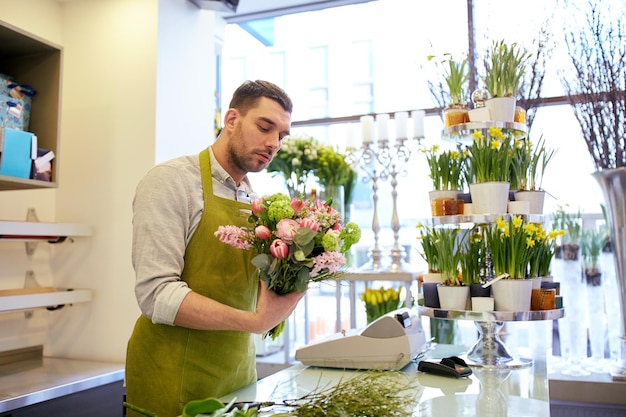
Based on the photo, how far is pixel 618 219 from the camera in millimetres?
2838

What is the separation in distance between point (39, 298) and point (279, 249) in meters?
1.70

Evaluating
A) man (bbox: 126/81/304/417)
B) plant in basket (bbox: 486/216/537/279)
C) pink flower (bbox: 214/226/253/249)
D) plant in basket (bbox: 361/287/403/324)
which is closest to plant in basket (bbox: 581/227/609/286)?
plant in basket (bbox: 361/287/403/324)

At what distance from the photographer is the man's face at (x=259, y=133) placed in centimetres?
170

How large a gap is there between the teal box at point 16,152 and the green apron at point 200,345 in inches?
42.5

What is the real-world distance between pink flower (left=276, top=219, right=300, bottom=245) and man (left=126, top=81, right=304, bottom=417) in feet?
0.56

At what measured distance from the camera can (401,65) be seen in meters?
4.48

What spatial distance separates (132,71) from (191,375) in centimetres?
187

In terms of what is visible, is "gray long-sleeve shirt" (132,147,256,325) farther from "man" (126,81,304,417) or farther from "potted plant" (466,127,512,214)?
"potted plant" (466,127,512,214)

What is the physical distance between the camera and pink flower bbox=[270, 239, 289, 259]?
1.32 metres

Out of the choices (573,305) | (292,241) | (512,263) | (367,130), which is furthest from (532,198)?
(367,130)

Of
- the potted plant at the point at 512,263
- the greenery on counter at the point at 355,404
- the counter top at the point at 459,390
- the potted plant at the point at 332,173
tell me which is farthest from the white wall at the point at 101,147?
the greenery on counter at the point at 355,404

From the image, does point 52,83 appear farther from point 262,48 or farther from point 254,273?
point 262,48

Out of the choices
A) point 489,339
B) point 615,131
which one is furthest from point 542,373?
point 615,131

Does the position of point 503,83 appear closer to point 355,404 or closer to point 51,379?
point 355,404
